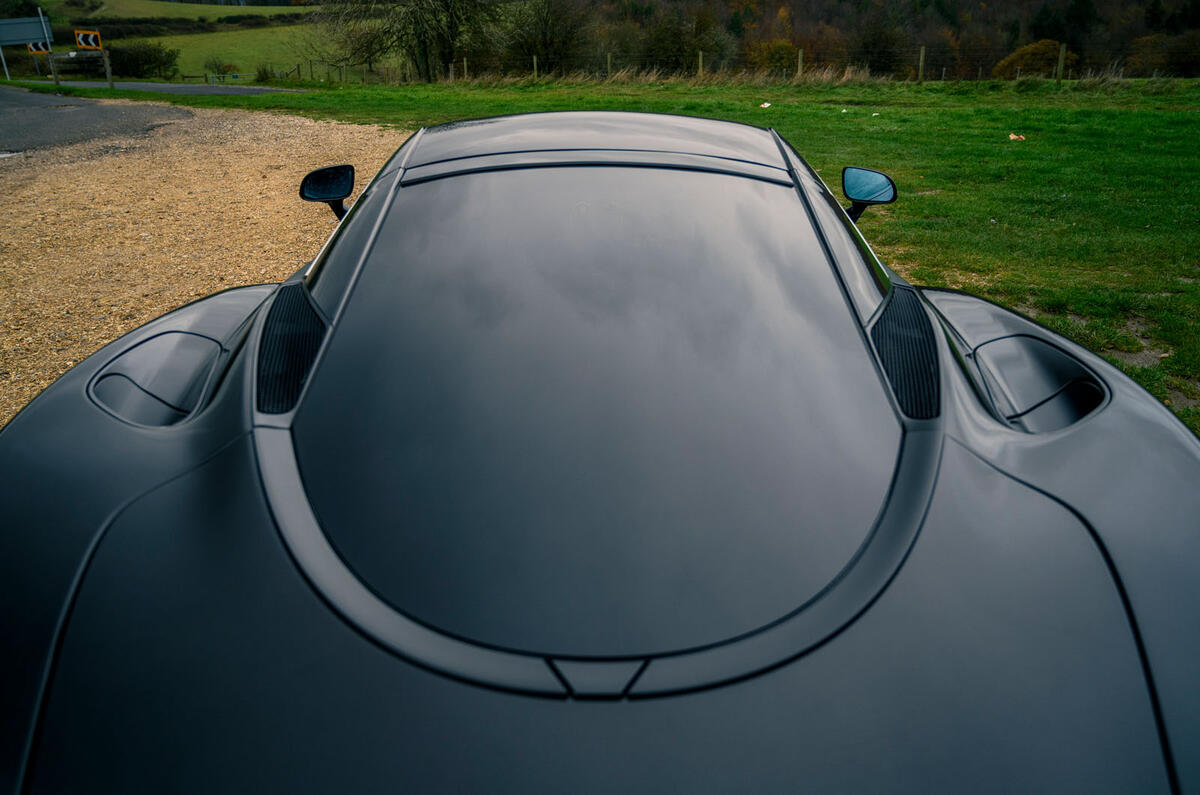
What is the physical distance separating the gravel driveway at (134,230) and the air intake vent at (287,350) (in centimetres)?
292

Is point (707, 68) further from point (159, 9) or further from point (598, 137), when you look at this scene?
point (159, 9)

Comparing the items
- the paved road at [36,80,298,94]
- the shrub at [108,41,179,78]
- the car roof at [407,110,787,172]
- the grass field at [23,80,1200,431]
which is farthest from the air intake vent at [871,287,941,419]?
the shrub at [108,41,179,78]

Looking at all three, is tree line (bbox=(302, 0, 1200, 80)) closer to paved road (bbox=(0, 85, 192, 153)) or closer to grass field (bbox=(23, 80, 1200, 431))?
grass field (bbox=(23, 80, 1200, 431))

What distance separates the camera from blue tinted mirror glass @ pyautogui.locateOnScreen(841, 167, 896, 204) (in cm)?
246

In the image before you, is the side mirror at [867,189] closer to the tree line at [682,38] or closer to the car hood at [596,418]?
the car hood at [596,418]

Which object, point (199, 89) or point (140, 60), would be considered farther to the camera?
point (140, 60)

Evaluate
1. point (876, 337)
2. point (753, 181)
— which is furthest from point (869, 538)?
point (753, 181)

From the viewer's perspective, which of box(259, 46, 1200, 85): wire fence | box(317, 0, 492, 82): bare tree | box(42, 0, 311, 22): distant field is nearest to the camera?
box(259, 46, 1200, 85): wire fence

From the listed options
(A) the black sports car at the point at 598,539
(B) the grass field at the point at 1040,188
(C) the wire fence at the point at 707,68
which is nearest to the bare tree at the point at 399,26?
(C) the wire fence at the point at 707,68

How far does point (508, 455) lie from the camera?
1.20 m

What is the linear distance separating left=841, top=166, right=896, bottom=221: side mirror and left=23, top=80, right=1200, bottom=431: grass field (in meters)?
2.08

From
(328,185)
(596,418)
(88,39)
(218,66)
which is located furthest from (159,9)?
(596,418)

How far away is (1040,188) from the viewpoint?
7.99m

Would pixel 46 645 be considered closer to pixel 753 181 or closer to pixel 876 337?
pixel 876 337
